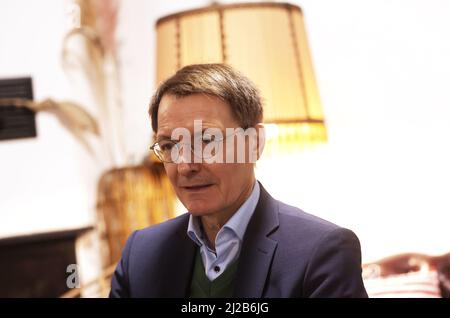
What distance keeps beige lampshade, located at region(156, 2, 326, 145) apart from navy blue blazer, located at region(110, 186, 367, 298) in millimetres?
307

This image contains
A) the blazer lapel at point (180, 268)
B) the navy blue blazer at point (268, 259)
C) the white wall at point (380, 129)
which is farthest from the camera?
the white wall at point (380, 129)

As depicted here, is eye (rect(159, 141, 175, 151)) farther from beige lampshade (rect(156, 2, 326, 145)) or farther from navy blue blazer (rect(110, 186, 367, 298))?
beige lampshade (rect(156, 2, 326, 145))

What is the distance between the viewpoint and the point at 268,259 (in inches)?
45.8

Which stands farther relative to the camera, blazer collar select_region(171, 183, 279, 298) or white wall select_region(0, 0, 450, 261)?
white wall select_region(0, 0, 450, 261)

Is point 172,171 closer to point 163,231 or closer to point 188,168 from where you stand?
point 188,168

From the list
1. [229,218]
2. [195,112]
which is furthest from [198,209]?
[195,112]

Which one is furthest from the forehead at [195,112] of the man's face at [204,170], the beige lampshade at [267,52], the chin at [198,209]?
the beige lampshade at [267,52]

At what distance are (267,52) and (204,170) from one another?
44 cm

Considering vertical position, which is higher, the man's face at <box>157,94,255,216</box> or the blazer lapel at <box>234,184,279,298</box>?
the man's face at <box>157,94,255,216</box>

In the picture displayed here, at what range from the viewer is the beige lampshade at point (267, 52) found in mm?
1475

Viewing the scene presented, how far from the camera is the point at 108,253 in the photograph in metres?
1.82

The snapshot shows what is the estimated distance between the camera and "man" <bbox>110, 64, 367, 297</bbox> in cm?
113

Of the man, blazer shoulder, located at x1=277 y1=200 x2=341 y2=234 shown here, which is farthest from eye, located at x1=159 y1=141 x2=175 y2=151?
blazer shoulder, located at x1=277 y1=200 x2=341 y2=234

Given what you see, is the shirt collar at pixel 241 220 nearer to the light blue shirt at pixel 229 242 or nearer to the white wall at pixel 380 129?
the light blue shirt at pixel 229 242
